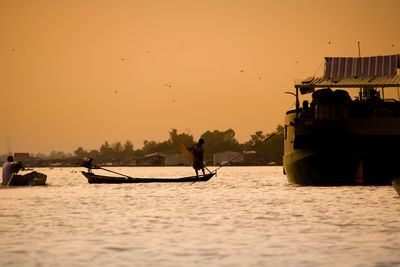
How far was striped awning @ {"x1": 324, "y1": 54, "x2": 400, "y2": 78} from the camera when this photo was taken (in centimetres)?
3656

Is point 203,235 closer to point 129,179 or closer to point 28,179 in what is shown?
point 129,179

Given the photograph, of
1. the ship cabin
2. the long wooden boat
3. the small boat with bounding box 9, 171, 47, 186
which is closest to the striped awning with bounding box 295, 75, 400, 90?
the ship cabin

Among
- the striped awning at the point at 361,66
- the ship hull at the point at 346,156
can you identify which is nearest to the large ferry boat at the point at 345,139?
the ship hull at the point at 346,156

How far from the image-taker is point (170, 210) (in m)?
19.0

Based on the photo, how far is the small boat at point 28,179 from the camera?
34.9m

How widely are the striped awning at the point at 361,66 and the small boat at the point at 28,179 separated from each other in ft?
61.1

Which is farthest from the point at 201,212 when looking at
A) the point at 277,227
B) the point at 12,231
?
the point at 12,231

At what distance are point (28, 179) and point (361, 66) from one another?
21.0 meters

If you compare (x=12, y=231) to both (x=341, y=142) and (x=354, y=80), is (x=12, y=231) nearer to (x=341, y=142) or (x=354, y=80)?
(x=341, y=142)

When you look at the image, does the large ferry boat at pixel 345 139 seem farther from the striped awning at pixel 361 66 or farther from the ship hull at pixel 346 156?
the striped awning at pixel 361 66

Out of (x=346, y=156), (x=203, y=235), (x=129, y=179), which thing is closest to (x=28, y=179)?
(x=129, y=179)

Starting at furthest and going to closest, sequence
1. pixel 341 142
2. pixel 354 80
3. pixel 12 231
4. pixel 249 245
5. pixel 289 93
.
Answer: pixel 354 80 → pixel 289 93 → pixel 341 142 → pixel 12 231 → pixel 249 245

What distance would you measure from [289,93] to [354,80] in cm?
455

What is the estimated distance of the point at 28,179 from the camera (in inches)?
1457
